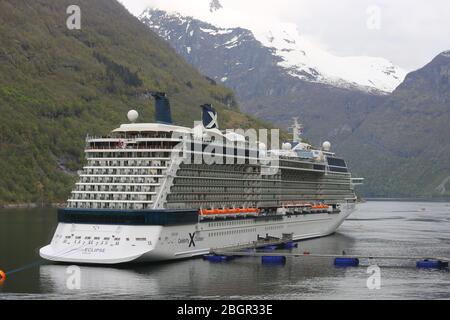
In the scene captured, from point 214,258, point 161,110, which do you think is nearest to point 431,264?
point 214,258

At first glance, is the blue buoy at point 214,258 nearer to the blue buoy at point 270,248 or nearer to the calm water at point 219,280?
the calm water at point 219,280

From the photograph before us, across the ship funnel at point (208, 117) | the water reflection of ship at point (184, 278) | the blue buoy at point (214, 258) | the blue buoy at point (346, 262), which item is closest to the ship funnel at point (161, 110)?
the ship funnel at point (208, 117)

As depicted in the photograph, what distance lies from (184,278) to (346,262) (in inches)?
833

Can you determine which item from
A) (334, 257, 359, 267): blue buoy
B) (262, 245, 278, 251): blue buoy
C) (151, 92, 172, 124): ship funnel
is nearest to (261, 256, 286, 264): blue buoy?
(334, 257, 359, 267): blue buoy

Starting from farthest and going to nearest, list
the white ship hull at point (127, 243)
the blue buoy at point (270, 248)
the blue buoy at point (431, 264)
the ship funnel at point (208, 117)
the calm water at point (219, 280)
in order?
the ship funnel at point (208, 117), the blue buoy at point (270, 248), the blue buoy at point (431, 264), the white ship hull at point (127, 243), the calm water at point (219, 280)

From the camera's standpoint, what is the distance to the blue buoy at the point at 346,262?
277 feet

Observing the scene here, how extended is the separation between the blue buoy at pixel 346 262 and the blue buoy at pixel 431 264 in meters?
6.52

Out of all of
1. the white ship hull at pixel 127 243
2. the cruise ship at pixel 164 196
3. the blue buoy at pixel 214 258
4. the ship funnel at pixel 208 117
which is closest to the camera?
the white ship hull at pixel 127 243

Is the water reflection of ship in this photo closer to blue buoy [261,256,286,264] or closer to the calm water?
the calm water

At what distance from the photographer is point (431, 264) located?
277 feet

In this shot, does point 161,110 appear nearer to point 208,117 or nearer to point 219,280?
point 208,117
